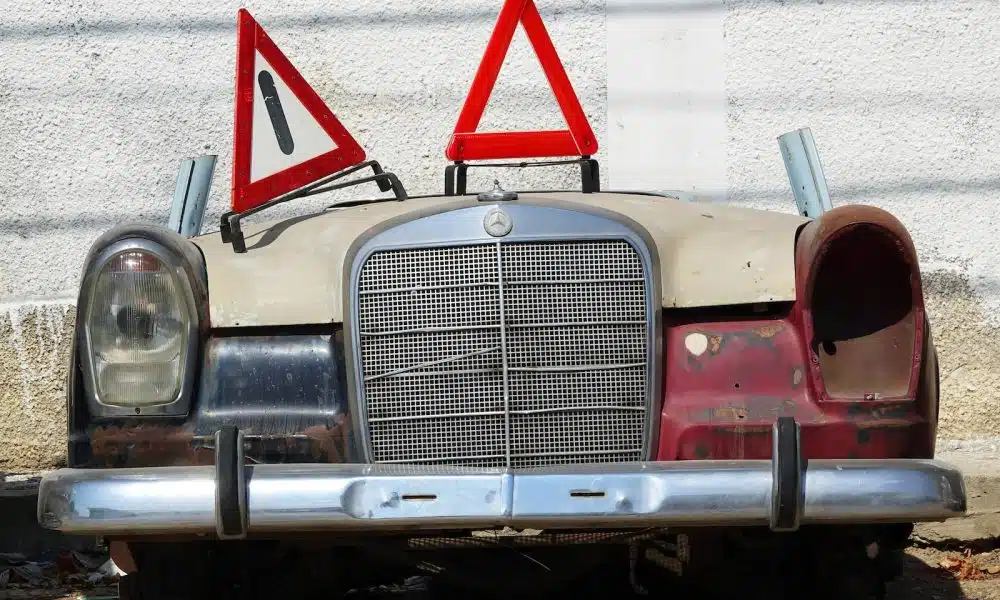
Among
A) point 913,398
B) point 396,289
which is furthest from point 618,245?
point 913,398

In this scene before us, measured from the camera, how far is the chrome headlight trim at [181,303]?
126 inches

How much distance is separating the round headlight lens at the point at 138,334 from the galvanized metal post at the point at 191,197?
115 centimetres

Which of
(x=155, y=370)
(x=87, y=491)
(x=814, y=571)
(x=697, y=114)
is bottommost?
(x=814, y=571)

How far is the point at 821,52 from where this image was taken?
6.24 metres

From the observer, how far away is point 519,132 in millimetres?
4645

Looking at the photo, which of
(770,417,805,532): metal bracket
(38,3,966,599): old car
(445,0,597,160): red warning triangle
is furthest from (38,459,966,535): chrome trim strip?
(445,0,597,160): red warning triangle

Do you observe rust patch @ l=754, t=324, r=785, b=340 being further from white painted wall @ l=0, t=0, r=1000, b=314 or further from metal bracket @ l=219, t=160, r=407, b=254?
white painted wall @ l=0, t=0, r=1000, b=314

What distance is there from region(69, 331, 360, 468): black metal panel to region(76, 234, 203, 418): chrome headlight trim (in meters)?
0.03

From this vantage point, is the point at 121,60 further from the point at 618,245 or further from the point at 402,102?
the point at 618,245

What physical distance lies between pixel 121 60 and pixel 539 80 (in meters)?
1.90

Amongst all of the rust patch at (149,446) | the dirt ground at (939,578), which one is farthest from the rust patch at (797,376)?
the dirt ground at (939,578)

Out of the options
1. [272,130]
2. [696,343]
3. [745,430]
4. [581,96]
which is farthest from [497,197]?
[581,96]

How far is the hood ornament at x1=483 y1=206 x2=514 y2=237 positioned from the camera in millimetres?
3283

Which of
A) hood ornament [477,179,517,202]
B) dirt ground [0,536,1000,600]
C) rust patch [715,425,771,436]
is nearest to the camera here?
rust patch [715,425,771,436]
